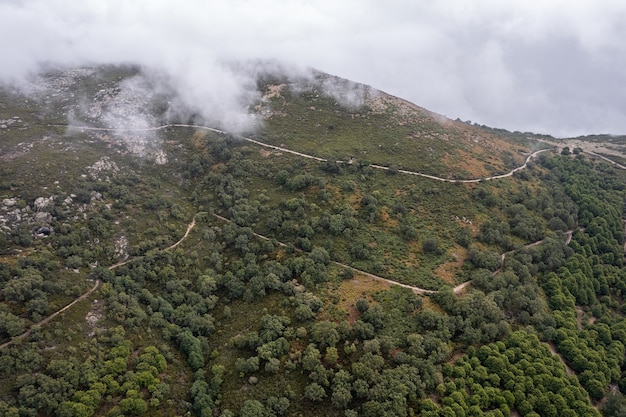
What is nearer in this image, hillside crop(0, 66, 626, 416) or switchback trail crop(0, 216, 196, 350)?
switchback trail crop(0, 216, 196, 350)

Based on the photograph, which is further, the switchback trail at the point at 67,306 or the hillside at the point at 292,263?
the hillside at the point at 292,263

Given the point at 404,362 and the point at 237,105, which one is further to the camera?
the point at 237,105

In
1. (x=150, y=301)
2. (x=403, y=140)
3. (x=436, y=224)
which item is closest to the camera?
(x=150, y=301)

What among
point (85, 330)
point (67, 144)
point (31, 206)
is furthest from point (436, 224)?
point (67, 144)

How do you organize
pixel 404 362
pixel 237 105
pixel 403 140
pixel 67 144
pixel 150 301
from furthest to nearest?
pixel 237 105
pixel 403 140
pixel 67 144
pixel 150 301
pixel 404 362

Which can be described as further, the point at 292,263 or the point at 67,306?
the point at 292,263

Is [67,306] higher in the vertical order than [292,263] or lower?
lower

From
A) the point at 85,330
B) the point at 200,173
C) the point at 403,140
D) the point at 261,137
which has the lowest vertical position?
the point at 85,330

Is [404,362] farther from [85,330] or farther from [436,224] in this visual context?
[85,330]
